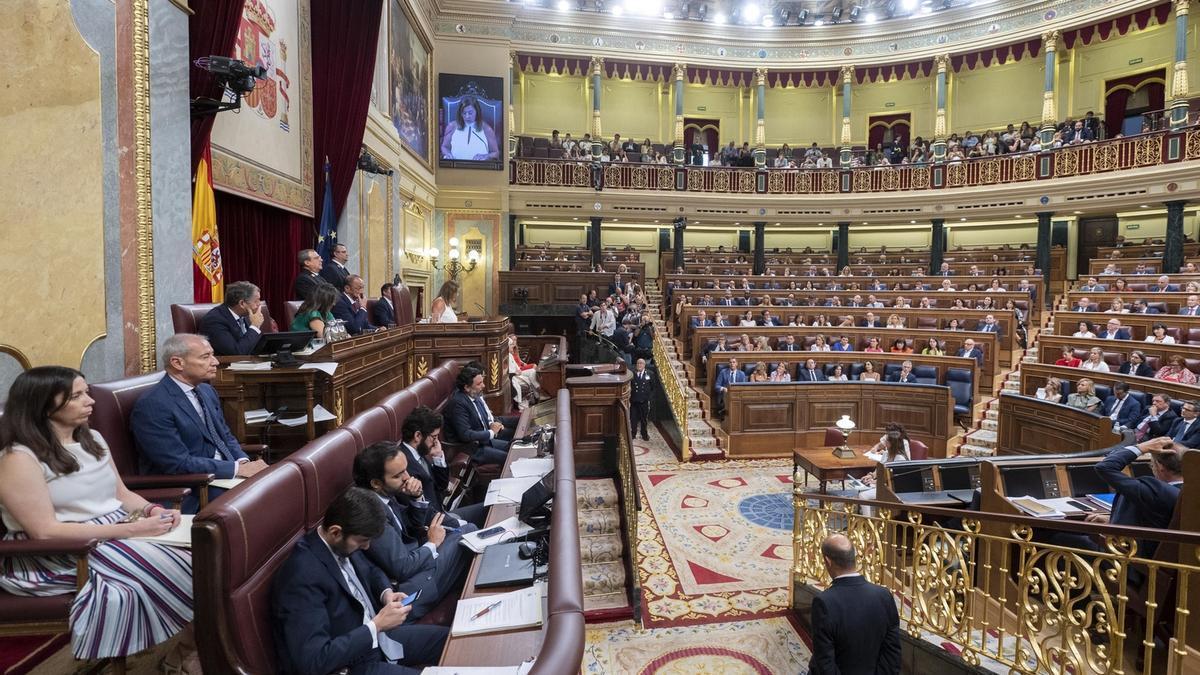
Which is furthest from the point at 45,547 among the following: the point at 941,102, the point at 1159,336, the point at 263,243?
the point at 941,102

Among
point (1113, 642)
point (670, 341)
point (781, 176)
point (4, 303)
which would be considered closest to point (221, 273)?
point (4, 303)

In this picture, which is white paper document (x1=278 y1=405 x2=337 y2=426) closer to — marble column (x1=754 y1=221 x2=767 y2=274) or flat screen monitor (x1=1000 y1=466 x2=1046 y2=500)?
flat screen monitor (x1=1000 y1=466 x2=1046 y2=500)

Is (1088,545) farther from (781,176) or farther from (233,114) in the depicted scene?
(781,176)

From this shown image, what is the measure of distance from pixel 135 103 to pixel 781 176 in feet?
46.5

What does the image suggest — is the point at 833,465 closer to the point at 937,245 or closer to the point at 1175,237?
the point at 1175,237

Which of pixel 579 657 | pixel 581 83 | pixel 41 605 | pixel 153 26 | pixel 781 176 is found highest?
pixel 581 83

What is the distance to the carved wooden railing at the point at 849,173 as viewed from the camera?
1171cm

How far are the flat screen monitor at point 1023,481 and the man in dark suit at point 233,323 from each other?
4969 mm

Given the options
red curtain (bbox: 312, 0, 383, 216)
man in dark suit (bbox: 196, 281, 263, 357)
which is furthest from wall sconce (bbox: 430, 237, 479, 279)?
man in dark suit (bbox: 196, 281, 263, 357)

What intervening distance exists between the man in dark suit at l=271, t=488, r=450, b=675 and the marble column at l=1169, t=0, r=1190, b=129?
15.7m

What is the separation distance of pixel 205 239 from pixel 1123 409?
8244 millimetres

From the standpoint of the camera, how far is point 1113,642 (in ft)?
→ 7.34

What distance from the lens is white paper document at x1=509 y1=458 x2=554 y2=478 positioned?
319 cm

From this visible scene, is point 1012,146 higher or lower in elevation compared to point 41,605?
higher
